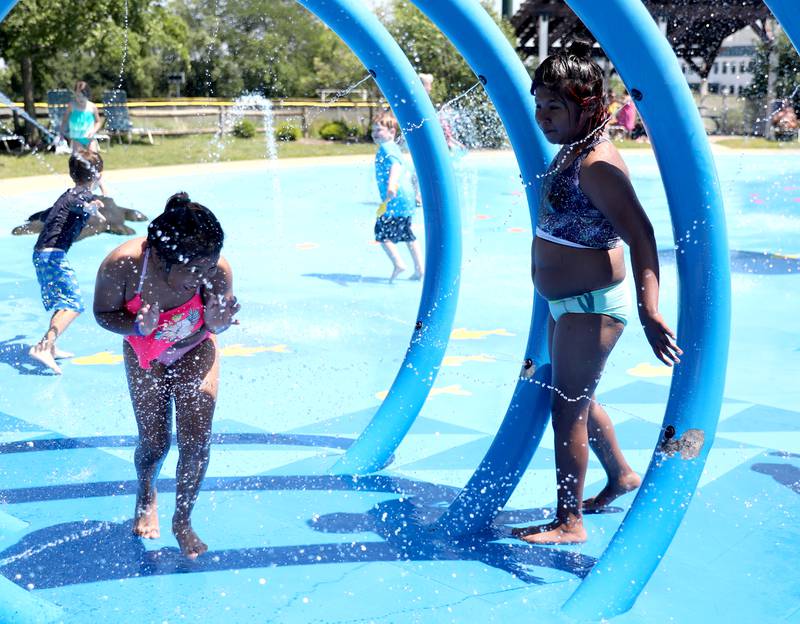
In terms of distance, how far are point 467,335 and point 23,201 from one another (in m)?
9.36

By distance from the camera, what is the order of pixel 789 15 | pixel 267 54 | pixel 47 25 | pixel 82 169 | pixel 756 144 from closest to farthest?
pixel 789 15 → pixel 82 169 → pixel 47 25 → pixel 756 144 → pixel 267 54

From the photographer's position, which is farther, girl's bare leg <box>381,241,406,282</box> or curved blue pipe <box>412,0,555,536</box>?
girl's bare leg <box>381,241,406,282</box>

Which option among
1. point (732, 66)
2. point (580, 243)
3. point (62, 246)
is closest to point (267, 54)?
point (62, 246)

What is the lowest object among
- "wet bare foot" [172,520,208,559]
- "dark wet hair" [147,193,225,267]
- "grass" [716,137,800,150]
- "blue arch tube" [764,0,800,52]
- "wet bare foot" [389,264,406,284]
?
"wet bare foot" [172,520,208,559]

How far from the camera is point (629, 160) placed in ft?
82.4

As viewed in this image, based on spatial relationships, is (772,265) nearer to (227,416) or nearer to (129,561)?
(227,416)

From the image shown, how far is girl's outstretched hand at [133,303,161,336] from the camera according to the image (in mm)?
3277

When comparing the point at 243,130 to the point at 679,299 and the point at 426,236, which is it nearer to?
the point at 426,236

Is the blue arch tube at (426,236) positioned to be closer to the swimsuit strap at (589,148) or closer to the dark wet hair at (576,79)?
the dark wet hair at (576,79)

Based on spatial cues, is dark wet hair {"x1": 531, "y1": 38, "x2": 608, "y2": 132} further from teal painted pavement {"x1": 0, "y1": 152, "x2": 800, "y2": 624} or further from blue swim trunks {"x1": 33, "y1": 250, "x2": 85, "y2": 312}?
blue swim trunks {"x1": 33, "y1": 250, "x2": 85, "y2": 312}

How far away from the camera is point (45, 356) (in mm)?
6152

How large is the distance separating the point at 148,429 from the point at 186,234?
2.67ft

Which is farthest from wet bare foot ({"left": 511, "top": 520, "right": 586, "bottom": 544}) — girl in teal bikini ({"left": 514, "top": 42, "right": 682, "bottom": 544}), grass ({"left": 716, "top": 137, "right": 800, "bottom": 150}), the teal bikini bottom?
grass ({"left": 716, "top": 137, "right": 800, "bottom": 150})

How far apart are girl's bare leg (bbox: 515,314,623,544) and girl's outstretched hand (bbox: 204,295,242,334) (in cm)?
112
